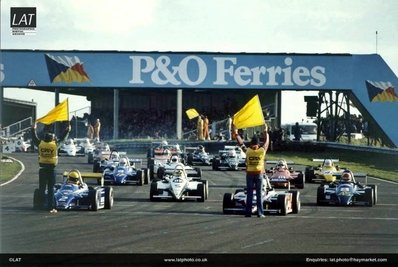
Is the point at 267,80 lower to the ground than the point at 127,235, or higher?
higher

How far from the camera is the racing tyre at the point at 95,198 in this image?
15232 millimetres

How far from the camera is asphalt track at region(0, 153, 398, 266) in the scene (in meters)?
8.58

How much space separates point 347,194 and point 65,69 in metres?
9.09

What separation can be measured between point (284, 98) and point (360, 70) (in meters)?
0.90

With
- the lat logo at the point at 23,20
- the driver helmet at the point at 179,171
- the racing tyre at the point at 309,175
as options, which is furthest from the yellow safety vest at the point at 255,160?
the lat logo at the point at 23,20

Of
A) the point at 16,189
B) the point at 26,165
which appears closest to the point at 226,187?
the point at 16,189

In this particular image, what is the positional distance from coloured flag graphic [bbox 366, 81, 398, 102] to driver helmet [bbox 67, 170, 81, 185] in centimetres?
727

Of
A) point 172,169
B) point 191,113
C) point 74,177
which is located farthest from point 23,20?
point 172,169

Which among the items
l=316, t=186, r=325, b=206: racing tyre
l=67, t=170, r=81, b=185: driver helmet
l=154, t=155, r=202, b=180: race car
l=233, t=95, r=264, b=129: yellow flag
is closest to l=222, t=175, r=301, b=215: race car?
l=316, t=186, r=325, b=206: racing tyre

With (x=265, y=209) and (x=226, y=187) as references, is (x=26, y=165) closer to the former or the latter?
(x=265, y=209)

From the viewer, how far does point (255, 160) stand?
14.4 m

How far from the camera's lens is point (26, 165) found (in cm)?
1468

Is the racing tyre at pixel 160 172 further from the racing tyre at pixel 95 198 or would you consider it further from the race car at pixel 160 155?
the racing tyre at pixel 95 198

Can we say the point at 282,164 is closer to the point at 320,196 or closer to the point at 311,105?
the point at 320,196
